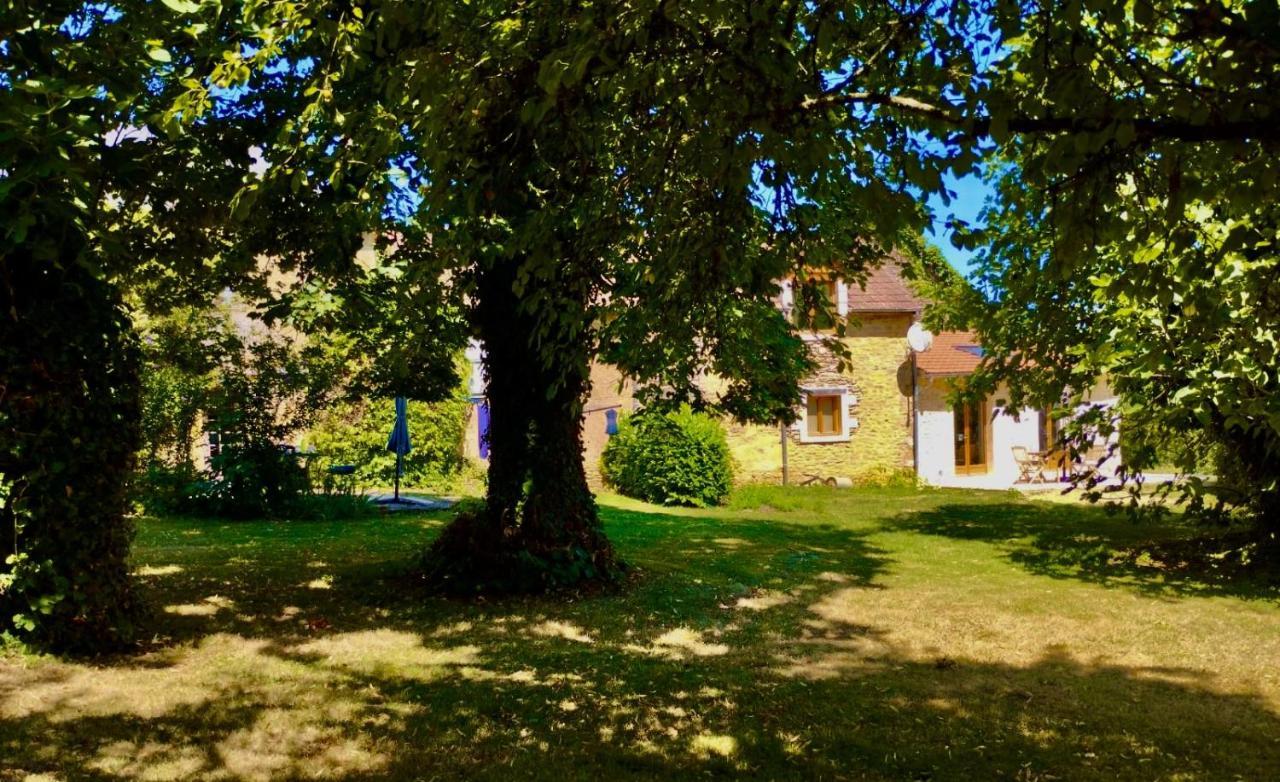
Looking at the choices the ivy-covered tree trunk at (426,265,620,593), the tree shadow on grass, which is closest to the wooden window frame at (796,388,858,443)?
the tree shadow on grass

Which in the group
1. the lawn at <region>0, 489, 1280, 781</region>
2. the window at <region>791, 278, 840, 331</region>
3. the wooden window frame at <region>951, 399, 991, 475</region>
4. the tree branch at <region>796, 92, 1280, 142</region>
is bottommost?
the lawn at <region>0, 489, 1280, 781</region>

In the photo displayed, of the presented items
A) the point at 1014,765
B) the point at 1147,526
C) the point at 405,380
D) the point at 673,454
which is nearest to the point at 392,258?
the point at 405,380

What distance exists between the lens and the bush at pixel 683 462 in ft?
61.7

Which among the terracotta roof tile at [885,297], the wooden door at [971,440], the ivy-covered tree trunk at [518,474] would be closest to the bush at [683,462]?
the terracotta roof tile at [885,297]

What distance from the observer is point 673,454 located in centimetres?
1902

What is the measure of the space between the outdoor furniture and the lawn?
12787 millimetres

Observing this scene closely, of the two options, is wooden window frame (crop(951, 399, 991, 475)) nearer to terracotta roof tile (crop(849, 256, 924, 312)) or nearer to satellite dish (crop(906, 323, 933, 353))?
satellite dish (crop(906, 323, 933, 353))

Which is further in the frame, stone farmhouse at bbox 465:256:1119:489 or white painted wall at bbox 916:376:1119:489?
white painted wall at bbox 916:376:1119:489

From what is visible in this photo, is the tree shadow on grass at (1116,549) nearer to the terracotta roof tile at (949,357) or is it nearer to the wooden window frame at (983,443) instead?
the terracotta roof tile at (949,357)

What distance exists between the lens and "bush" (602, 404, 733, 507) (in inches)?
740

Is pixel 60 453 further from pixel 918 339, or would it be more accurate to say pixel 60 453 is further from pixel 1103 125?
pixel 918 339

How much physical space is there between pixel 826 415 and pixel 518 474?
16099 mm

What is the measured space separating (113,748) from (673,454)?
1491 cm

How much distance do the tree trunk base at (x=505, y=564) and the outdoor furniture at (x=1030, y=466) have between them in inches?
699
